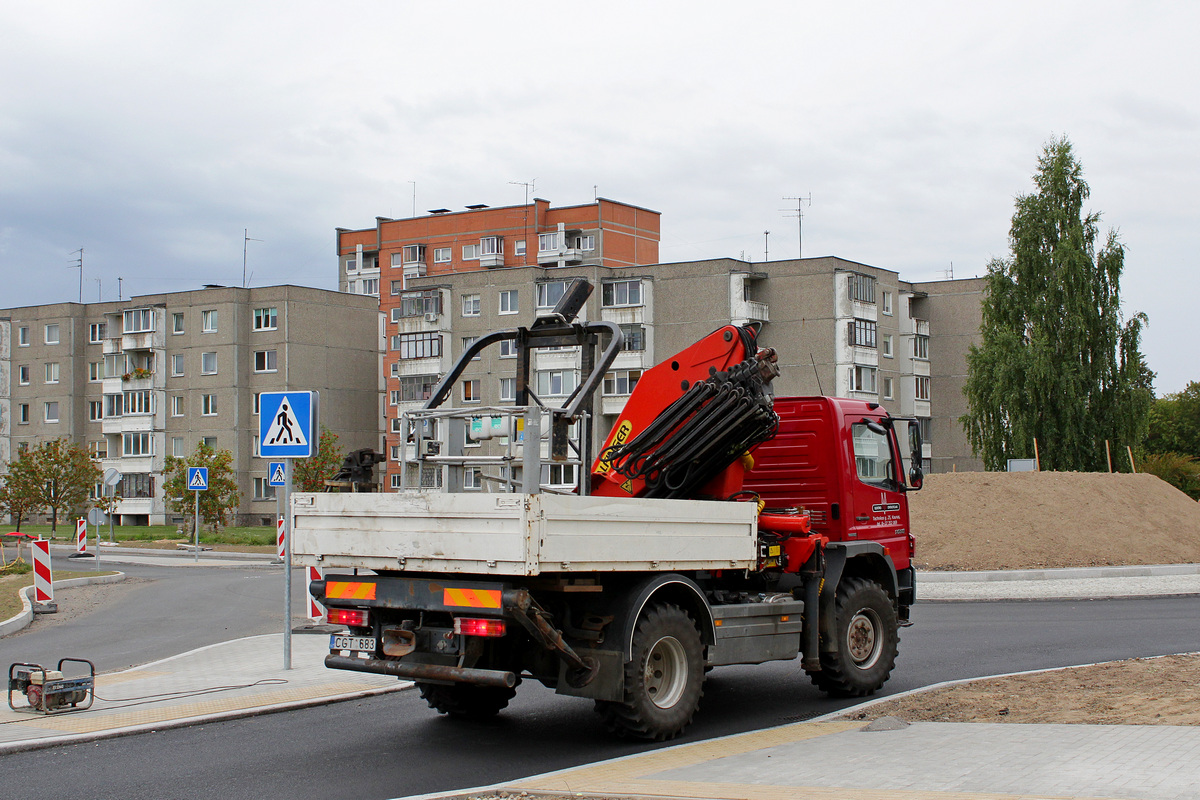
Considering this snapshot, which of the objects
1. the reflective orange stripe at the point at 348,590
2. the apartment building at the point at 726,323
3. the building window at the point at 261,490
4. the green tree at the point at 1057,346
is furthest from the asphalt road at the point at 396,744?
the building window at the point at 261,490

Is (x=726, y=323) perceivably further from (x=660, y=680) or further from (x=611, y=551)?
(x=611, y=551)

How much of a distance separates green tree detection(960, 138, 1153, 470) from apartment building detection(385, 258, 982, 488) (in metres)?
12.7

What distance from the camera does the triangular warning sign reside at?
12.0m

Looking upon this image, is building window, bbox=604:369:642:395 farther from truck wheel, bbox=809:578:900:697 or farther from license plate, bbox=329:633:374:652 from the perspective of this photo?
license plate, bbox=329:633:374:652

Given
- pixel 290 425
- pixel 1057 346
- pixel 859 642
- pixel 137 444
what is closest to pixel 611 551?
pixel 859 642

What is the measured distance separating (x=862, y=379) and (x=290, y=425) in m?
56.6

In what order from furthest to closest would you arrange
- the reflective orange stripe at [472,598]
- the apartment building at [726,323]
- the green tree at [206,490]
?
the apartment building at [726,323], the green tree at [206,490], the reflective orange stripe at [472,598]

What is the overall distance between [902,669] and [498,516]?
633 cm

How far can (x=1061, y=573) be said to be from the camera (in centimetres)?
2483

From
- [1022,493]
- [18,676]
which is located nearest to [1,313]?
[1022,493]

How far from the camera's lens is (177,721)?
9.20m

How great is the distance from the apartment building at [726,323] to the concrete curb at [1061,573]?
120ft

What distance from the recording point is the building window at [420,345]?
7212 cm

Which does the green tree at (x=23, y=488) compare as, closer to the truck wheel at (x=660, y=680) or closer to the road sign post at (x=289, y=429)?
the road sign post at (x=289, y=429)
